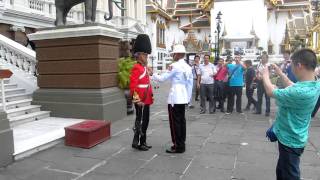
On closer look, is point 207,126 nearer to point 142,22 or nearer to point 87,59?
point 87,59

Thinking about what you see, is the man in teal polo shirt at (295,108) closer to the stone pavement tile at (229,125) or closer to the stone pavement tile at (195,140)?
the stone pavement tile at (195,140)

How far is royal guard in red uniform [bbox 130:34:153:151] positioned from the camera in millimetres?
6160

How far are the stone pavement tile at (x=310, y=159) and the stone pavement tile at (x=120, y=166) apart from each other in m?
2.62

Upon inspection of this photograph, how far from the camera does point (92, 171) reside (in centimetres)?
524

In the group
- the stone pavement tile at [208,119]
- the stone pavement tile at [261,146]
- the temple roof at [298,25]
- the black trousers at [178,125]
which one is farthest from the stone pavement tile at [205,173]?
the temple roof at [298,25]

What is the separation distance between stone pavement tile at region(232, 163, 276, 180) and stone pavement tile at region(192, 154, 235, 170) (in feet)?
0.58

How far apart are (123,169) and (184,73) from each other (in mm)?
2003

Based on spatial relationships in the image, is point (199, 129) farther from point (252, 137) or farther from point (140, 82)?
point (140, 82)

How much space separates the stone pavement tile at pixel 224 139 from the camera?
22.7 feet

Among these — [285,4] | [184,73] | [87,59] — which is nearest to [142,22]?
[285,4]

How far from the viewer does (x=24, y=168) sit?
5.35 m

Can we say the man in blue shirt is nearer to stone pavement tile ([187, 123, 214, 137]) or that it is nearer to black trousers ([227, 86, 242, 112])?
black trousers ([227, 86, 242, 112])

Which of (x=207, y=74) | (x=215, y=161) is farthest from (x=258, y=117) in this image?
(x=215, y=161)

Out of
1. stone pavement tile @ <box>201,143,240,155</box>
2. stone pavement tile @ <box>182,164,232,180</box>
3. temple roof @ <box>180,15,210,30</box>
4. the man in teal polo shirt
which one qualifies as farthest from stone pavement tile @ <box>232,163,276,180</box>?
temple roof @ <box>180,15,210,30</box>
